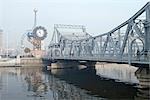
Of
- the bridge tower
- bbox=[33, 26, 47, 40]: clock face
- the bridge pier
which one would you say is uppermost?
bbox=[33, 26, 47, 40]: clock face

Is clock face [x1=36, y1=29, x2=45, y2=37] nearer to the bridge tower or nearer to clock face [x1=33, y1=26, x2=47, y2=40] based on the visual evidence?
clock face [x1=33, y1=26, x2=47, y2=40]

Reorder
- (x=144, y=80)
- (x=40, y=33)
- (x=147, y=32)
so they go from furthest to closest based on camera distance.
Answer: (x=40, y=33)
(x=147, y=32)
(x=144, y=80)

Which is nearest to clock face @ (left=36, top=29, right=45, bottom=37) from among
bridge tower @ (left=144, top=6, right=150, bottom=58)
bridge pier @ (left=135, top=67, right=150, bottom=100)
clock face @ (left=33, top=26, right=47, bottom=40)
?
clock face @ (left=33, top=26, right=47, bottom=40)

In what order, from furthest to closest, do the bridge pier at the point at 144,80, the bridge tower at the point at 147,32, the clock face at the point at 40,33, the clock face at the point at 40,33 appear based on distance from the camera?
the clock face at the point at 40,33
the clock face at the point at 40,33
the bridge tower at the point at 147,32
the bridge pier at the point at 144,80

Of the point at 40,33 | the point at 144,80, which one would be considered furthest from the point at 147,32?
the point at 40,33

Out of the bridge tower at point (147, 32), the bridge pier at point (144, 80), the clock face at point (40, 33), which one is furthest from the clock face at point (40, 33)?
the bridge pier at point (144, 80)

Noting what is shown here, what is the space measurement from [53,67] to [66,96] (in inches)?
2504

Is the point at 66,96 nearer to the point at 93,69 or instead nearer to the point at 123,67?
the point at 123,67

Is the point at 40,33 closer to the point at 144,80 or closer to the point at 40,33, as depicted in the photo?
the point at 40,33

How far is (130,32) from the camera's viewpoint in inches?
1981

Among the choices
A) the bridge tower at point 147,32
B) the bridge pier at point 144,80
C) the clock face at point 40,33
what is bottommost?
the bridge pier at point 144,80

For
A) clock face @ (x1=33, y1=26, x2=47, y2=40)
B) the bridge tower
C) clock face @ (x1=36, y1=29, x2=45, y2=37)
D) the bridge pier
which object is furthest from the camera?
clock face @ (x1=36, y1=29, x2=45, y2=37)

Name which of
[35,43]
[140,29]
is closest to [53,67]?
[35,43]

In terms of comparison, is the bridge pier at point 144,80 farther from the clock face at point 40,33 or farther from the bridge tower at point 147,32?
the clock face at point 40,33
